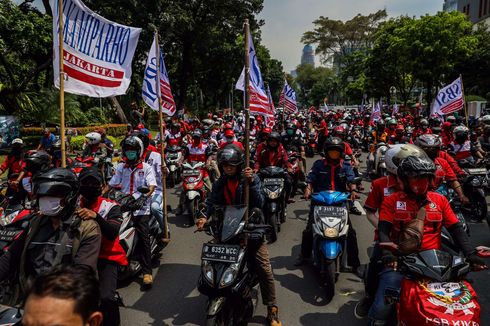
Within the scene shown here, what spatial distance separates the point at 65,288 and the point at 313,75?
103m

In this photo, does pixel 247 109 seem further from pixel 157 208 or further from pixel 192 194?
pixel 192 194

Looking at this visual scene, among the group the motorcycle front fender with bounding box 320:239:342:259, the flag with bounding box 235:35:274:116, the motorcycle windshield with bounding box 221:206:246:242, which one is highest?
the flag with bounding box 235:35:274:116

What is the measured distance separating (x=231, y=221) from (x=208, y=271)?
20.3 inches

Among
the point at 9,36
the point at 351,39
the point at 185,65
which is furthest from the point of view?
the point at 351,39

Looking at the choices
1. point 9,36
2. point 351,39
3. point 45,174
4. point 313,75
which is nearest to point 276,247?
point 45,174

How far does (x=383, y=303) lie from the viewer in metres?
3.01

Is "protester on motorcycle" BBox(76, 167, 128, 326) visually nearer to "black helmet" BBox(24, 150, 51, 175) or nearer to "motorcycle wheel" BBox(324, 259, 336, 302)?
"motorcycle wheel" BBox(324, 259, 336, 302)

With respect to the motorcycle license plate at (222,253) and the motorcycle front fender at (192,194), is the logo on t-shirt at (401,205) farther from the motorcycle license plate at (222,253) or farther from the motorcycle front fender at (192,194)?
the motorcycle front fender at (192,194)

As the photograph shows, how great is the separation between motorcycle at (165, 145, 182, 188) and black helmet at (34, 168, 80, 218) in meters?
7.83

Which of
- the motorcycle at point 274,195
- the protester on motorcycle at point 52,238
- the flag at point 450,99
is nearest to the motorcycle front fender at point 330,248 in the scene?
the motorcycle at point 274,195

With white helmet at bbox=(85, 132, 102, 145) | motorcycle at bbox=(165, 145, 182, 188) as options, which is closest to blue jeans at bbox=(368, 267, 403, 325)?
white helmet at bbox=(85, 132, 102, 145)

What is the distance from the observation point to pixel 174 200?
977 cm

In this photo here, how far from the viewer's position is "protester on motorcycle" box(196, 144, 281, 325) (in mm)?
3871

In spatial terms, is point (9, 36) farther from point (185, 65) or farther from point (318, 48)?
point (318, 48)
